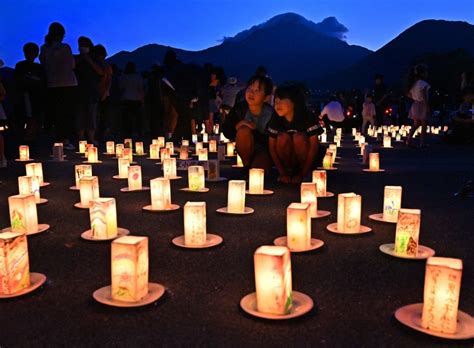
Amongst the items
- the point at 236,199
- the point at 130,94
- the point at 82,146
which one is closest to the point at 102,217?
the point at 236,199

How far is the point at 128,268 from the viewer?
2057mm

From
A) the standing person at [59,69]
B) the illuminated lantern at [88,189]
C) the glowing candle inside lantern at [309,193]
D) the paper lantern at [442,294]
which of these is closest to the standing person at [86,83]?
the standing person at [59,69]

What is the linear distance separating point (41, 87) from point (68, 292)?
24.9ft

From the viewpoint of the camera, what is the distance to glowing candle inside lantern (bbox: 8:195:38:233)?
9.98 ft

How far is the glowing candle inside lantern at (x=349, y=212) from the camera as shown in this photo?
3.16 metres

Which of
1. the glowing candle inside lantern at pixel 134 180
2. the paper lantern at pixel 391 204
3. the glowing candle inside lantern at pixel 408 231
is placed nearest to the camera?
the glowing candle inside lantern at pixel 408 231

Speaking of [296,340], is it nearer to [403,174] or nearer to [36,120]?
[403,174]

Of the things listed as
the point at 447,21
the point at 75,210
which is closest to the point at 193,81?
the point at 75,210

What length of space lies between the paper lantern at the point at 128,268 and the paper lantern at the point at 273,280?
52 cm

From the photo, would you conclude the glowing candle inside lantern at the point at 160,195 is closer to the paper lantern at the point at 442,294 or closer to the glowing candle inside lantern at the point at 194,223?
the glowing candle inside lantern at the point at 194,223

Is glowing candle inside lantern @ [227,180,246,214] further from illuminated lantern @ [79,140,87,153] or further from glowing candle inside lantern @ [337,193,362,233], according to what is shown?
illuminated lantern @ [79,140,87,153]

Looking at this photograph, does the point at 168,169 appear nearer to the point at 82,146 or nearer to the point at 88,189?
the point at 88,189

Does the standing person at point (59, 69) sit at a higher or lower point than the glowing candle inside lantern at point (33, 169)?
higher

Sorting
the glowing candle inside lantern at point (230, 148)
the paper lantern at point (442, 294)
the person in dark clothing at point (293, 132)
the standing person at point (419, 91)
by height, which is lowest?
the paper lantern at point (442, 294)
